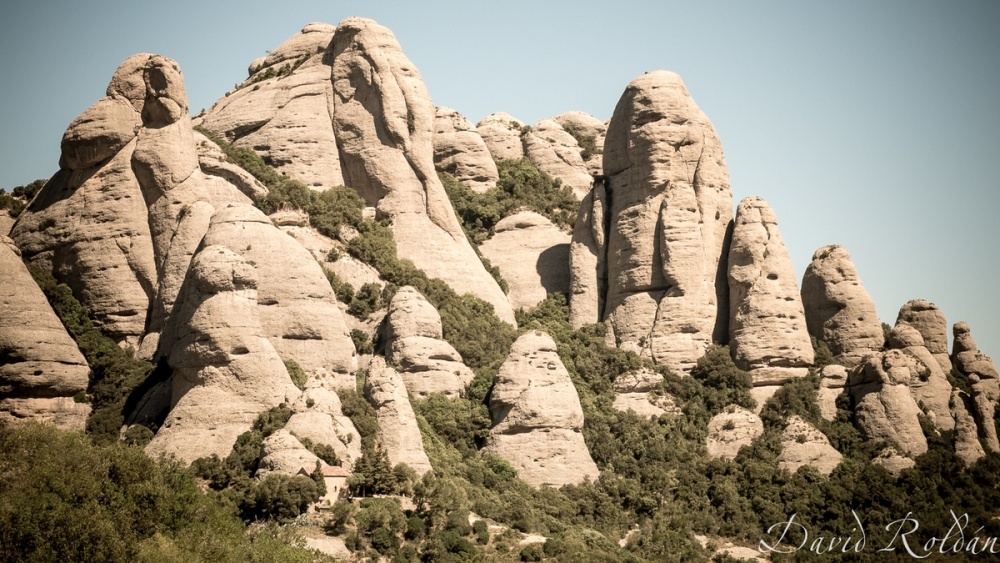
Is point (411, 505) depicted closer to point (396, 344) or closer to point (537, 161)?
point (396, 344)

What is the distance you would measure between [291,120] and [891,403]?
2910cm

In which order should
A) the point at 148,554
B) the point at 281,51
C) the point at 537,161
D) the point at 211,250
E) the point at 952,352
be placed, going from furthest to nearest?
the point at 537,161, the point at 281,51, the point at 952,352, the point at 211,250, the point at 148,554

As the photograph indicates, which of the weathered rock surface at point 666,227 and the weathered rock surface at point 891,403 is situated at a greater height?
the weathered rock surface at point 666,227

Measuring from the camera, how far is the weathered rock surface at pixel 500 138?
8519 cm

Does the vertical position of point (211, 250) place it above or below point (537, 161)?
below

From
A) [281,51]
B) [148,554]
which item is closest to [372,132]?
[281,51]

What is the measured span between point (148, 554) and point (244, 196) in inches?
943

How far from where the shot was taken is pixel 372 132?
70.8m

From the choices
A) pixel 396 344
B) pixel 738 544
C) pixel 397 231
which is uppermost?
pixel 397 231

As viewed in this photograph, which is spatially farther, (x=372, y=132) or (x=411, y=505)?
(x=372, y=132)

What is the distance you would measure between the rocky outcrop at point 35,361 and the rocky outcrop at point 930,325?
34.5 meters

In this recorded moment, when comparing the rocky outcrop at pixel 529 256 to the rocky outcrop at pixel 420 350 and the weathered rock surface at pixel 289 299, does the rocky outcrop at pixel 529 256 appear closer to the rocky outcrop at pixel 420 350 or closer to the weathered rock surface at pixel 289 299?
the rocky outcrop at pixel 420 350

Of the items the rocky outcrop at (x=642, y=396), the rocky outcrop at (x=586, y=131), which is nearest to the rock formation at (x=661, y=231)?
the rocky outcrop at (x=642, y=396)
